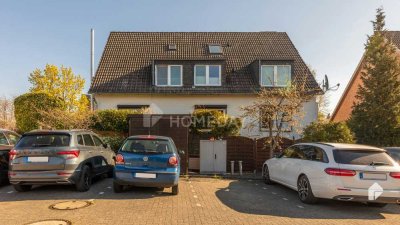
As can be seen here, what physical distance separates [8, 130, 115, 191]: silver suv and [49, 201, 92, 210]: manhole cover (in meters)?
0.92

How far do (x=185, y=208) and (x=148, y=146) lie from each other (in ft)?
7.00

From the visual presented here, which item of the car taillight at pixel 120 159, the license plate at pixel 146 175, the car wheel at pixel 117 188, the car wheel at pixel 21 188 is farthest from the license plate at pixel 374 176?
the car wheel at pixel 21 188

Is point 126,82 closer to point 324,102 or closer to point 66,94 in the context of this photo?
point 66,94

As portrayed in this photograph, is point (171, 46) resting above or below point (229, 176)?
above

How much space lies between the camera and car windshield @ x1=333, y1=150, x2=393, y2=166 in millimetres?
7664

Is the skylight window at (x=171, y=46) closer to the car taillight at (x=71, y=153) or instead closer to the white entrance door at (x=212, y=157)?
the white entrance door at (x=212, y=157)

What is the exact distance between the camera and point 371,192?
7.36m

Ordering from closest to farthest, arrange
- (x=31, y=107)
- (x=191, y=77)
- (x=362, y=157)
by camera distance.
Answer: (x=362, y=157), (x=31, y=107), (x=191, y=77)

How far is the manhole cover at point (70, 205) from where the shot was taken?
24.0 ft

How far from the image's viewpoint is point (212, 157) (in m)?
14.2

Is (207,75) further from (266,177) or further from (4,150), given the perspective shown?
(4,150)

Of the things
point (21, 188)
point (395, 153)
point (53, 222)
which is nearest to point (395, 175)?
point (395, 153)

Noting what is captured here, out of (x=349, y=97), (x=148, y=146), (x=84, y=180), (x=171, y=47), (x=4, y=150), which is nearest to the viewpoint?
(x=148, y=146)

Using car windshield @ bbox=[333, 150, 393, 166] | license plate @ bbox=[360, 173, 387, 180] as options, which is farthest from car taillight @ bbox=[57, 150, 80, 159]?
license plate @ bbox=[360, 173, 387, 180]
